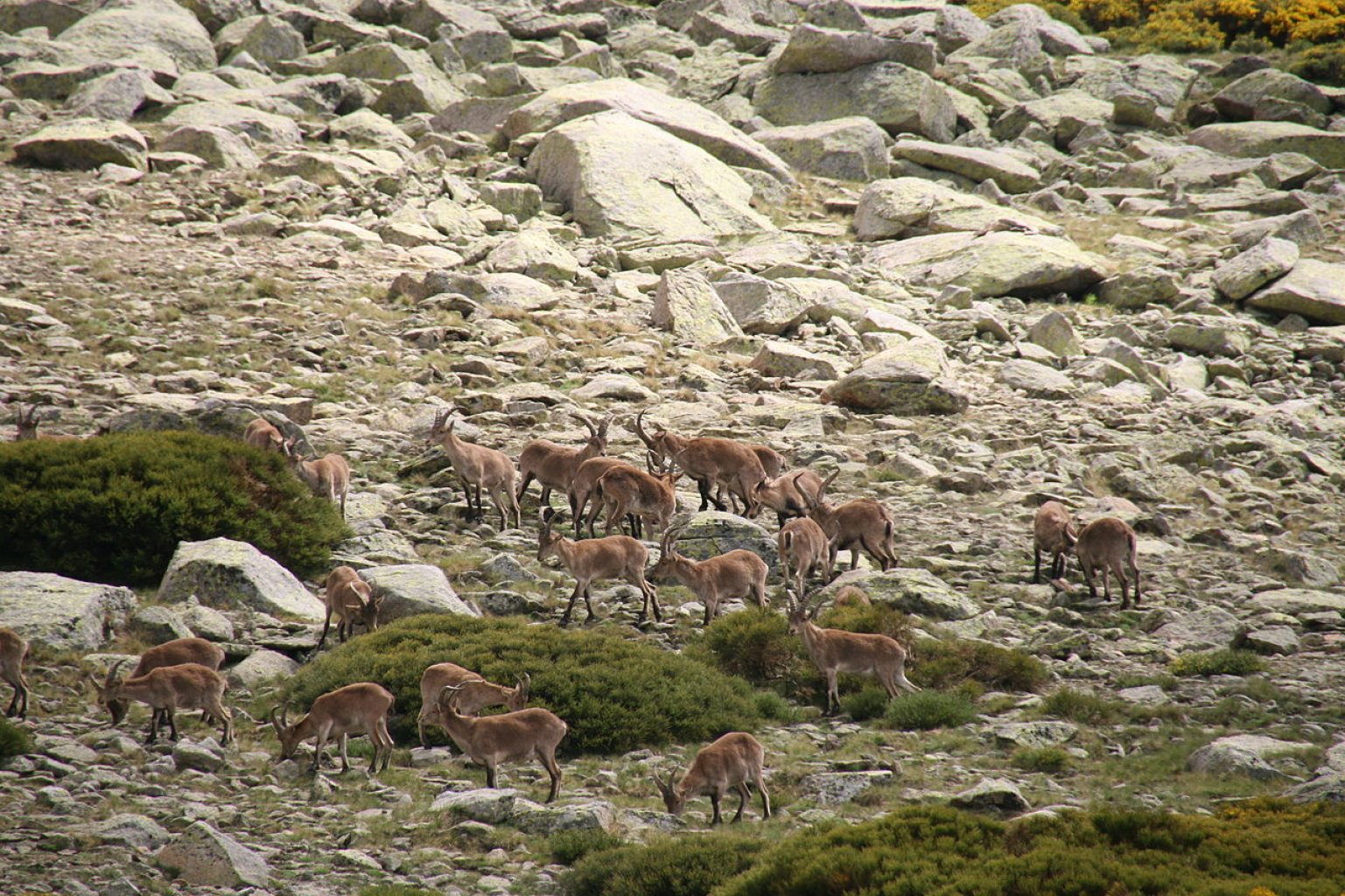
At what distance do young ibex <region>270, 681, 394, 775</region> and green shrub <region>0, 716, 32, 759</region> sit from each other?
5.92ft

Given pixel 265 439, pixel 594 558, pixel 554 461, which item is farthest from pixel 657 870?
pixel 265 439

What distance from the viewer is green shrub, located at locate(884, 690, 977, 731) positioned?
37.3 feet

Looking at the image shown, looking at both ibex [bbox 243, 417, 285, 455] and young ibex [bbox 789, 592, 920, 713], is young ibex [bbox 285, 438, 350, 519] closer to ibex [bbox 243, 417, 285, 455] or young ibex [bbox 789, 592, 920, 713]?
ibex [bbox 243, 417, 285, 455]

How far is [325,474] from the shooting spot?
50.3ft

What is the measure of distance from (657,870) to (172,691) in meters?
4.34

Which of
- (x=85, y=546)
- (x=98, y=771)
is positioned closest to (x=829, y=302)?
(x=85, y=546)

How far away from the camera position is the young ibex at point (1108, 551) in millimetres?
14625

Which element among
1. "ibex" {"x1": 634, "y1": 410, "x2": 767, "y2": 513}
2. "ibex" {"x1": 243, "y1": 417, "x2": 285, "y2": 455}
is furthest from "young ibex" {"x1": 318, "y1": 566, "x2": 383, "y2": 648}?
"ibex" {"x1": 634, "y1": 410, "x2": 767, "y2": 513}

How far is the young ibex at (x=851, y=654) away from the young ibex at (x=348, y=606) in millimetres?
4267

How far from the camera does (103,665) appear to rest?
10898mm

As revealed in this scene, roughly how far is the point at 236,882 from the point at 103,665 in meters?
4.14

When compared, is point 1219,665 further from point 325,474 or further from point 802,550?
point 325,474

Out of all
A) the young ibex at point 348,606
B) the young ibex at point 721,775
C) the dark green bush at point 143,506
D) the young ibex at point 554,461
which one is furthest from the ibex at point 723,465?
the young ibex at point 721,775

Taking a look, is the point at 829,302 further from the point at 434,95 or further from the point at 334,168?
the point at 434,95
